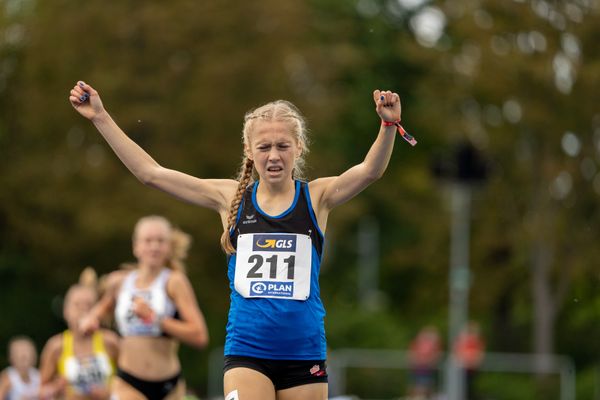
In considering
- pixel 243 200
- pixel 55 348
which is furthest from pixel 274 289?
pixel 55 348

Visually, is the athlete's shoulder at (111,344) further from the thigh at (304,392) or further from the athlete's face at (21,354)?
the thigh at (304,392)

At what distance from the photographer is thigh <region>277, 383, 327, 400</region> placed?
6.80 metres

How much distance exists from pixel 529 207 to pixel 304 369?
2283 cm

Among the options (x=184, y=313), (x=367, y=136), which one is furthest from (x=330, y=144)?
(x=184, y=313)

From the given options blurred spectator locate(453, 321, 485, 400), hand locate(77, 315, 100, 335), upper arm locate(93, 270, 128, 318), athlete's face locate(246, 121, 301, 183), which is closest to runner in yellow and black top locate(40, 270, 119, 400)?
upper arm locate(93, 270, 128, 318)

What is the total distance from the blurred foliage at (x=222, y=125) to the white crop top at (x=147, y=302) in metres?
17.3

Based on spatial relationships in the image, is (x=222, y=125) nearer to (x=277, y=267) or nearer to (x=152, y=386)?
(x=152, y=386)

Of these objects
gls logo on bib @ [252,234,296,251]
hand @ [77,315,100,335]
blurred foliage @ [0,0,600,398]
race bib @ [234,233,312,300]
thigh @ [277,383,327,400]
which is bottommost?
thigh @ [277,383,327,400]

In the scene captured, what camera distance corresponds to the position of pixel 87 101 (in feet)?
22.8

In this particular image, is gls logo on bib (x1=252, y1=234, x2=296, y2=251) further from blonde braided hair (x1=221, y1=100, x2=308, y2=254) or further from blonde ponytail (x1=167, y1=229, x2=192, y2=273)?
blonde ponytail (x1=167, y1=229, x2=192, y2=273)

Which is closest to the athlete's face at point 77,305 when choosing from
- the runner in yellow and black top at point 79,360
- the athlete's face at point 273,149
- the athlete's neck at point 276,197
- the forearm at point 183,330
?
the runner in yellow and black top at point 79,360

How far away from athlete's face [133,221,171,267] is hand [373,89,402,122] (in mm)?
3667

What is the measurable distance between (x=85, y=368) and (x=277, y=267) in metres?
5.15

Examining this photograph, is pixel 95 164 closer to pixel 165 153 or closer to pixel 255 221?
pixel 165 153
